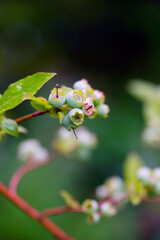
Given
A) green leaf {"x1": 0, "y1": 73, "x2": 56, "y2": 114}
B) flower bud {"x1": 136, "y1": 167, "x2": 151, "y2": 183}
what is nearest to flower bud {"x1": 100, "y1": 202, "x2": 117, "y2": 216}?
flower bud {"x1": 136, "y1": 167, "x2": 151, "y2": 183}

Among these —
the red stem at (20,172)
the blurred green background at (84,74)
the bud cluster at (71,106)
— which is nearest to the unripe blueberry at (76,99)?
the bud cluster at (71,106)

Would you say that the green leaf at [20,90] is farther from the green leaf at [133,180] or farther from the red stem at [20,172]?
the green leaf at [133,180]

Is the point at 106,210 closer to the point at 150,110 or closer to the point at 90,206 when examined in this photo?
the point at 90,206

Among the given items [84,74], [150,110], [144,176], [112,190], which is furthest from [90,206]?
[84,74]

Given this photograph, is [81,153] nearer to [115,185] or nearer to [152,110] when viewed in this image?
[115,185]

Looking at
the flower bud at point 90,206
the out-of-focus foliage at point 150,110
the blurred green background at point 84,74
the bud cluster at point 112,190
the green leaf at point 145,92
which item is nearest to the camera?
the flower bud at point 90,206

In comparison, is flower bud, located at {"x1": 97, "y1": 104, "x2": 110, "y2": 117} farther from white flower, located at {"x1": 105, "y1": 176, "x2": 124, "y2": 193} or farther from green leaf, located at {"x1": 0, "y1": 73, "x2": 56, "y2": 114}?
white flower, located at {"x1": 105, "y1": 176, "x2": 124, "y2": 193}
